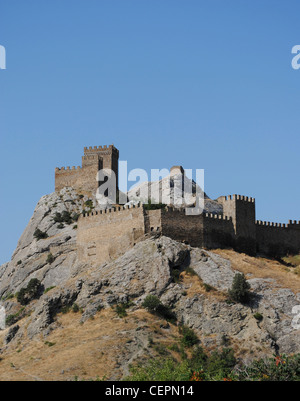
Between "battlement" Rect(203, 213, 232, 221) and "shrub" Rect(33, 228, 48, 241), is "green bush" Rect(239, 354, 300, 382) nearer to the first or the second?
"battlement" Rect(203, 213, 232, 221)

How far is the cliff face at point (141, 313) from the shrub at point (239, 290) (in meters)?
0.76

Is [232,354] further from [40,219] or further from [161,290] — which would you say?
[40,219]

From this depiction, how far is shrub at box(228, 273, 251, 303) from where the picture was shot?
217 feet

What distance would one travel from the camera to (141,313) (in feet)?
217

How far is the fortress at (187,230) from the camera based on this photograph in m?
Result: 73.0

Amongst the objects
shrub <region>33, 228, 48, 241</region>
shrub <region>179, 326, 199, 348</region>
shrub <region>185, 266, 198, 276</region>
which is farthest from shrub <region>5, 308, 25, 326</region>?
shrub <region>179, 326, 199, 348</region>

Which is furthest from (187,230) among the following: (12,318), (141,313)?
(12,318)

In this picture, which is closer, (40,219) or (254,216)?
(254,216)

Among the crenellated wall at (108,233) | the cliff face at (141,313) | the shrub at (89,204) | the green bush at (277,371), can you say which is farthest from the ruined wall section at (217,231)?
the green bush at (277,371)

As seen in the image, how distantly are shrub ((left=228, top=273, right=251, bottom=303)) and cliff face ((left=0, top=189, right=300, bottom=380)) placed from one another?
0.76 metres

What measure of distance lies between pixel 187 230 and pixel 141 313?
37.0ft

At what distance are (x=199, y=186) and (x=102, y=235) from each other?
2622cm
